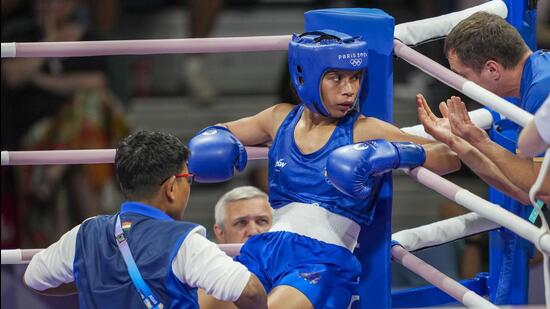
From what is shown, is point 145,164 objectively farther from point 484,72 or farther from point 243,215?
point 243,215

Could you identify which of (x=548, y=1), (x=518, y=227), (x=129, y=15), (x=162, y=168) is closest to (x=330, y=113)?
(x=162, y=168)

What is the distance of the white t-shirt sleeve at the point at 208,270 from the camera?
2.31 m

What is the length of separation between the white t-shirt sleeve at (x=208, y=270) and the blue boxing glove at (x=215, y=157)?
379mm

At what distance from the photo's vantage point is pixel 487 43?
273 cm

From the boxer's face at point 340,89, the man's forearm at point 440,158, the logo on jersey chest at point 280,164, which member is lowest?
the logo on jersey chest at point 280,164

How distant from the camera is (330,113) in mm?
2721

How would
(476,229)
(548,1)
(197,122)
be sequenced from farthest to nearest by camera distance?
1. (197,122)
2. (548,1)
3. (476,229)

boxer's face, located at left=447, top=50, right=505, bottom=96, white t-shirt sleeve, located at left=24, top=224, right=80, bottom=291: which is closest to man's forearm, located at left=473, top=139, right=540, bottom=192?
boxer's face, located at left=447, top=50, right=505, bottom=96

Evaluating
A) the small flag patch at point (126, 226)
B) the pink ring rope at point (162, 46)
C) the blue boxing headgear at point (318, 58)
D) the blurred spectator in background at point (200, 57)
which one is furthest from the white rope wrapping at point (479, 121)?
the blurred spectator in background at point (200, 57)

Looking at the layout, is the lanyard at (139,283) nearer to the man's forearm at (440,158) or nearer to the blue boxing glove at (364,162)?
the blue boxing glove at (364,162)

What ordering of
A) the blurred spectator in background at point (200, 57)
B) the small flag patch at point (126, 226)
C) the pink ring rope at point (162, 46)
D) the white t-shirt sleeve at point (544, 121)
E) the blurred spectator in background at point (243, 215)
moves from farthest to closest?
1. the blurred spectator in background at point (200, 57)
2. the blurred spectator in background at point (243, 215)
3. the pink ring rope at point (162, 46)
4. the small flag patch at point (126, 226)
5. the white t-shirt sleeve at point (544, 121)

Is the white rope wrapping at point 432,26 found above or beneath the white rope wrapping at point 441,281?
above

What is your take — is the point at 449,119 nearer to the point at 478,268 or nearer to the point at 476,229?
the point at 476,229

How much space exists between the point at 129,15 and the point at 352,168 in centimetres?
361
